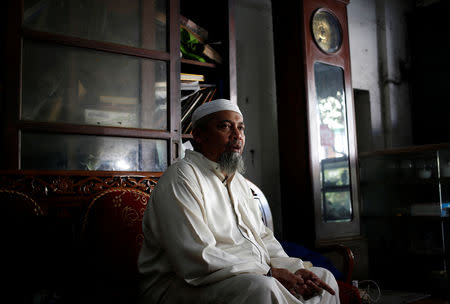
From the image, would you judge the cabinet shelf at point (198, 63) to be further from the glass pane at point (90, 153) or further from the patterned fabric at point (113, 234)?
the patterned fabric at point (113, 234)

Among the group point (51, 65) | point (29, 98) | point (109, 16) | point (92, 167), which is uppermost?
point (109, 16)

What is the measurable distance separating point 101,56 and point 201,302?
1.48 meters

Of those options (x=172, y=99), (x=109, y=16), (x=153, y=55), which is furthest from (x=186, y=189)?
(x=109, y=16)

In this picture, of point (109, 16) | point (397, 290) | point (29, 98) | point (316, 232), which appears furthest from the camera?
point (397, 290)

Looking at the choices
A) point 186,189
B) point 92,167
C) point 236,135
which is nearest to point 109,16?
point 92,167

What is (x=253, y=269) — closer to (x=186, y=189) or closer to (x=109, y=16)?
(x=186, y=189)

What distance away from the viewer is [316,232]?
3059 mm

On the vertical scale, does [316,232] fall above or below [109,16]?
below

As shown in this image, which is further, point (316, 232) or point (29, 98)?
point (316, 232)

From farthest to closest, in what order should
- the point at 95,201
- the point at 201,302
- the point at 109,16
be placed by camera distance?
the point at 109,16 < the point at 95,201 < the point at 201,302

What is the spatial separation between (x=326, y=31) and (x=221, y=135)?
80.2 inches

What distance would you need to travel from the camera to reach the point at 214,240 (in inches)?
58.7

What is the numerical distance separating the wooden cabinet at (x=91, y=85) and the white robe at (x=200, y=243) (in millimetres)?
570

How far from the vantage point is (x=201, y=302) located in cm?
137
